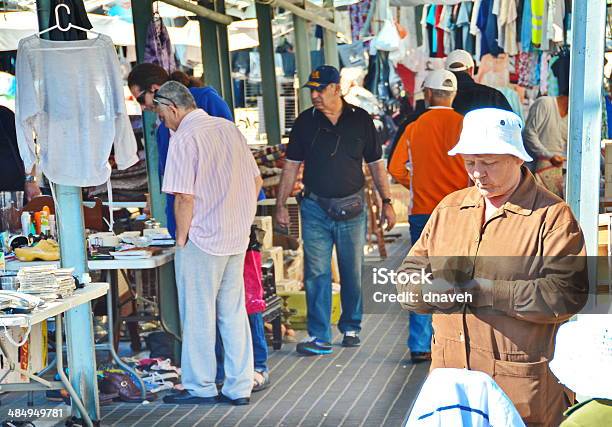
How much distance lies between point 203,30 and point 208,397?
3594 mm

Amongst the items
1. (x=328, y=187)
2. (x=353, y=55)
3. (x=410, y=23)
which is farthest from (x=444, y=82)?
(x=410, y=23)

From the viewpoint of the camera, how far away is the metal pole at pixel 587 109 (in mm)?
4715

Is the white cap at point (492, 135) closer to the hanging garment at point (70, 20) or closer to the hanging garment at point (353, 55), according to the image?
the hanging garment at point (70, 20)

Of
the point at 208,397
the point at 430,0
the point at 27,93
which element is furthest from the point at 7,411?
the point at 430,0

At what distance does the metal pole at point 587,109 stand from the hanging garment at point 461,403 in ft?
5.73

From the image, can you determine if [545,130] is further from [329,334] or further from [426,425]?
[426,425]

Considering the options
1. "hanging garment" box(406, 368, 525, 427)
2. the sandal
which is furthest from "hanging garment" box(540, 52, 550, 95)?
"hanging garment" box(406, 368, 525, 427)

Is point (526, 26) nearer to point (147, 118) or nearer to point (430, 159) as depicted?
point (430, 159)

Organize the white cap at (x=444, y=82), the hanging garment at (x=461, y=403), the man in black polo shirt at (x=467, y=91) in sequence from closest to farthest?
1. the hanging garment at (x=461, y=403)
2. the man in black polo shirt at (x=467, y=91)
3. the white cap at (x=444, y=82)

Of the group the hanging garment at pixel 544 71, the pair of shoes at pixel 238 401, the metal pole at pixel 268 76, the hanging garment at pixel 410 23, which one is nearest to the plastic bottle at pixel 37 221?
the pair of shoes at pixel 238 401

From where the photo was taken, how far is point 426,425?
3137mm

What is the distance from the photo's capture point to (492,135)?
12.7ft

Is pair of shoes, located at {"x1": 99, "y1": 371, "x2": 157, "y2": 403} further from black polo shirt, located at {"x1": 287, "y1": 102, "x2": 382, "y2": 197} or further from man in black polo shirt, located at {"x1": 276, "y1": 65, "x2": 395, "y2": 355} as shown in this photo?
black polo shirt, located at {"x1": 287, "y1": 102, "x2": 382, "y2": 197}

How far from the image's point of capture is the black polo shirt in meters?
Answer: 7.16
